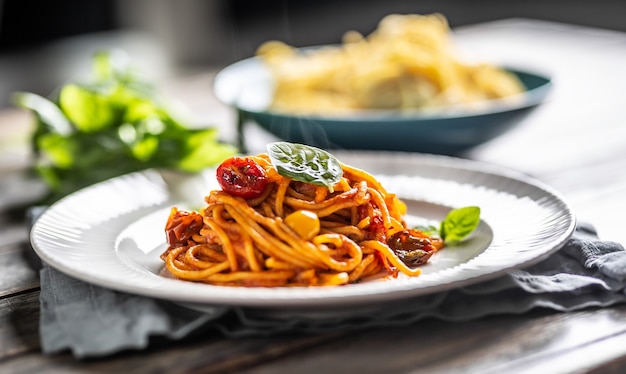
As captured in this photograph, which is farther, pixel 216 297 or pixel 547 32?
pixel 547 32

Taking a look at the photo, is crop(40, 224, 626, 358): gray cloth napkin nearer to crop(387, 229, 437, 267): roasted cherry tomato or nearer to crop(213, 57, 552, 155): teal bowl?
crop(387, 229, 437, 267): roasted cherry tomato

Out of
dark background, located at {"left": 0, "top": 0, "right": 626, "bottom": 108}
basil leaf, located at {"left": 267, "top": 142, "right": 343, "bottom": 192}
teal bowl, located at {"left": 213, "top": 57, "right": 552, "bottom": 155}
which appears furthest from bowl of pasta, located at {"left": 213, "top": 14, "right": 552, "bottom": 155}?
dark background, located at {"left": 0, "top": 0, "right": 626, "bottom": 108}

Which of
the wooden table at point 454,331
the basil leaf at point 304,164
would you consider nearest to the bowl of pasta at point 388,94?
the wooden table at point 454,331

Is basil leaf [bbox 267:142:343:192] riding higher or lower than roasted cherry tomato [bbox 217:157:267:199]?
higher

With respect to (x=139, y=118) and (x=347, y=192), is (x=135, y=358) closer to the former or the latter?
(x=347, y=192)

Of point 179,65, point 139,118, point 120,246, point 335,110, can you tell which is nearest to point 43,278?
point 120,246

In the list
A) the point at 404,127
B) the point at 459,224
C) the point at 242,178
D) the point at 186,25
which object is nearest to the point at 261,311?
the point at 242,178

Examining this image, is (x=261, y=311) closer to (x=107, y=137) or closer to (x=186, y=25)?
(x=107, y=137)
